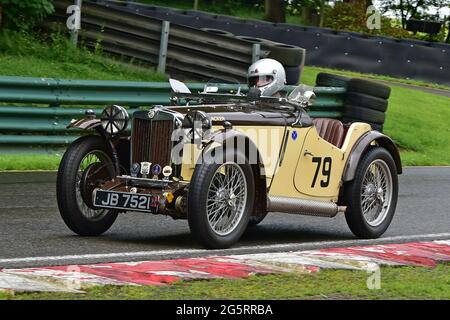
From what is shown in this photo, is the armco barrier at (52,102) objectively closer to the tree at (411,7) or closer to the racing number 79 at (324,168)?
the racing number 79 at (324,168)

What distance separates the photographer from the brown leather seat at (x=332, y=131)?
10.7m

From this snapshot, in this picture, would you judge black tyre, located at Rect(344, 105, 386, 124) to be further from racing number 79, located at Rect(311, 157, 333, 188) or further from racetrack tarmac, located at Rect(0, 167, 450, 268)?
racing number 79, located at Rect(311, 157, 333, 188)

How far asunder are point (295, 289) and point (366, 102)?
10.8 meters

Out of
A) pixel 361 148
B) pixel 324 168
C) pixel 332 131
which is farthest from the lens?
pixel 332 131

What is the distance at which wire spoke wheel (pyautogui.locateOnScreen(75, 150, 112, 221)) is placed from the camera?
9.63 metres

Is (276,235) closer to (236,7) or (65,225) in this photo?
(65,225)

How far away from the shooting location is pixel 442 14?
51094 millimetres

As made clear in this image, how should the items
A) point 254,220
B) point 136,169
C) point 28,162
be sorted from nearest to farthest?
point 136,169, point 254,220, point 28,162

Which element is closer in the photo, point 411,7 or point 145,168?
point 145,168

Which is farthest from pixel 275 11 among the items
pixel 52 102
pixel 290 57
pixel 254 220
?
pixel 254 220

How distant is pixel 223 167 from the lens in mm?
9148

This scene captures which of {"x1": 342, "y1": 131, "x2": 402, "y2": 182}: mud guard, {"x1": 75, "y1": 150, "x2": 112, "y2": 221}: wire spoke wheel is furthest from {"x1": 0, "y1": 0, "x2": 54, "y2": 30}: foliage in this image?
{"x1": 75, "y1": 150, "x2": 112, "y2": 221}: wire spoke wheel

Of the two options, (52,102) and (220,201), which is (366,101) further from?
(220,201)

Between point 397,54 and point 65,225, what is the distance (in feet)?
75.5
